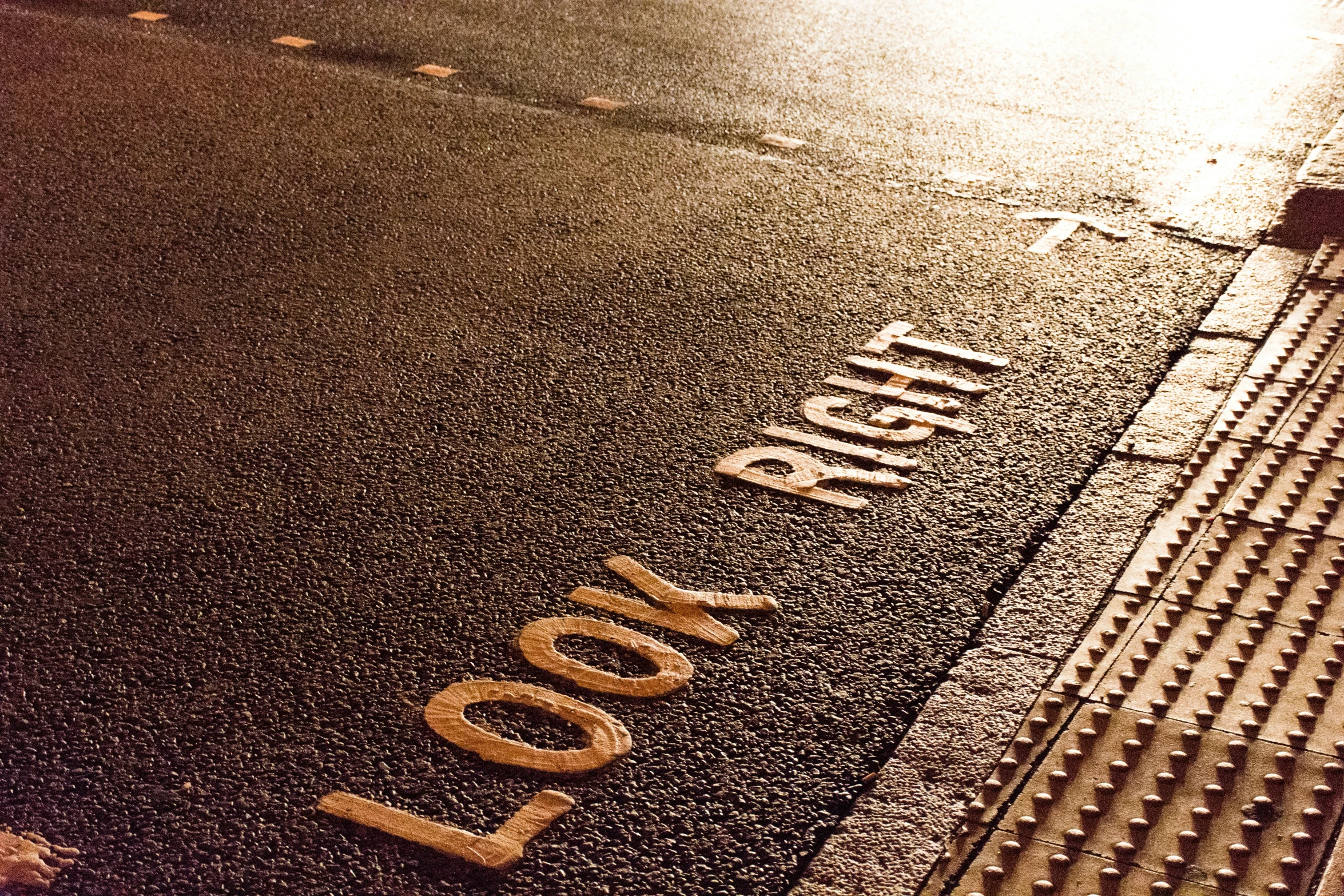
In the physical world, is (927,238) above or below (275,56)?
below

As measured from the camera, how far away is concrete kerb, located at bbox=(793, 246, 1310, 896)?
2.50m

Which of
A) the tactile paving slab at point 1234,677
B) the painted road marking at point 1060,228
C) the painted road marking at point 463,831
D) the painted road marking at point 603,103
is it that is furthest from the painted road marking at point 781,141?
the painted road marking at point 463,831

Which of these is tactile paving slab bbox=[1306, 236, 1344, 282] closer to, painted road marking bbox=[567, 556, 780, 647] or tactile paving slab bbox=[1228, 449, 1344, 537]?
tactile paving slab bbox=[1228, 449, 1344, 537]

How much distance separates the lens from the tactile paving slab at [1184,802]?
2.46 meters

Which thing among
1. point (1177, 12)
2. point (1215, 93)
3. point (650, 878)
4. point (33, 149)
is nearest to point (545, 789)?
point (650, 878)

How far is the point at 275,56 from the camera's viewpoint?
6.97 meters

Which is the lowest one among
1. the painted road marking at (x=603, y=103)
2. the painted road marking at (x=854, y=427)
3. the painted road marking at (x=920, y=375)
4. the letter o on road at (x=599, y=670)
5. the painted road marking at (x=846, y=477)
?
the letter o on road at (x=599, y=670)

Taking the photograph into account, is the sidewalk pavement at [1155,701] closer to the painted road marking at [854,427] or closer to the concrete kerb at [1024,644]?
the concrete kerb at [1024,644]

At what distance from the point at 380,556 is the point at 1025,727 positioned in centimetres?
158

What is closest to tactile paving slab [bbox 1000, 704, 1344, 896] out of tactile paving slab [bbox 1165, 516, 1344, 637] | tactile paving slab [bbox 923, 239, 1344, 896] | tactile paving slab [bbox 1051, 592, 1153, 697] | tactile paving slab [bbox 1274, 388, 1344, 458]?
tactile paving slab [bbox 923, 239, 1344, 896]

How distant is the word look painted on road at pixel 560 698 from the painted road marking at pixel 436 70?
4238 millimetres

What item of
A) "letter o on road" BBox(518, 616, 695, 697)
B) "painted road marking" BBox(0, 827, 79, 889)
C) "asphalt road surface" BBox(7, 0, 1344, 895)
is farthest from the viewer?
"letter o on road" BBox(518, 616, 695, 697)

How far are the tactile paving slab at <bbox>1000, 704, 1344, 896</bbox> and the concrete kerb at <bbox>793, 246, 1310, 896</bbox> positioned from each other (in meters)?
0.15

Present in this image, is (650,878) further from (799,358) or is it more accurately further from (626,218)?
(626,218)
